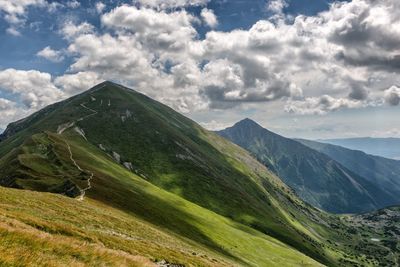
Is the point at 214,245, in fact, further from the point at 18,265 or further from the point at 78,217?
the point at 18,265

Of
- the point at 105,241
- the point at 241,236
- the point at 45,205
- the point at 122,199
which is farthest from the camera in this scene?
the point at 241,236

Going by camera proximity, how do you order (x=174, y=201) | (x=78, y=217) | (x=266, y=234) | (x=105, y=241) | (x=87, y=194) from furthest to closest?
(x=266, y=234), (x=174, y=201), (x=87, y=194), (x=78, y=217), (x=105, y=241)

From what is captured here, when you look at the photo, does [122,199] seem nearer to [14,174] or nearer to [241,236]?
[14,174]

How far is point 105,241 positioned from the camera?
35875 millimetres

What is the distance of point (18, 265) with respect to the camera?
37.7 feet

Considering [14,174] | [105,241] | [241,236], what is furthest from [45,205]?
[241,236]

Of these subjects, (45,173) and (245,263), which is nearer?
(245,263)

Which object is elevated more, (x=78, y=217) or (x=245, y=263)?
(x=78, y=217)

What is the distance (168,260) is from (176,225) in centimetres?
6477

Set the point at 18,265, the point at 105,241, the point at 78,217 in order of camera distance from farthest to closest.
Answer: the point at 78,217, the point at 105,241, the point at 18,265

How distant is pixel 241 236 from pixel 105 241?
105476mm

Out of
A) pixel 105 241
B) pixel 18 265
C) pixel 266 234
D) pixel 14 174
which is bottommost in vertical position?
pixel 266 234

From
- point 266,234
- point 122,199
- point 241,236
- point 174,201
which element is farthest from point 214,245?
point 266,234

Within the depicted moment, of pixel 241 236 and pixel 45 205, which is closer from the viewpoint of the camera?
pixel 45 205
